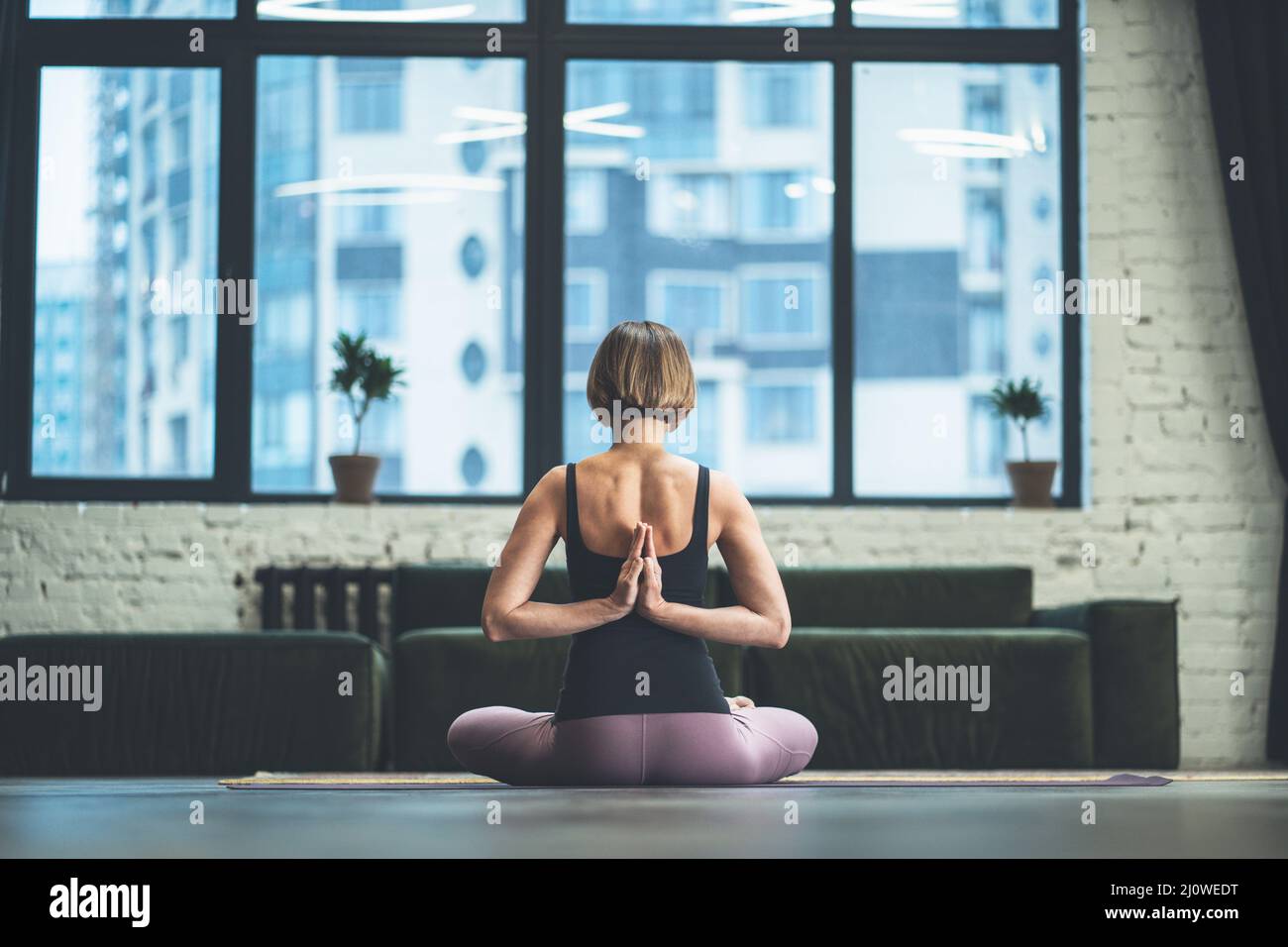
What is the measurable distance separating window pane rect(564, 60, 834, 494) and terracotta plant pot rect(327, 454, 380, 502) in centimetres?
78

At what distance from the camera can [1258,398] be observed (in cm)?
566

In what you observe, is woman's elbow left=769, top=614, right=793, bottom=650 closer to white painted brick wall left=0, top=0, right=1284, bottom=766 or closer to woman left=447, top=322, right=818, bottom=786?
woman left=447, top=322, right=818, bottom=786

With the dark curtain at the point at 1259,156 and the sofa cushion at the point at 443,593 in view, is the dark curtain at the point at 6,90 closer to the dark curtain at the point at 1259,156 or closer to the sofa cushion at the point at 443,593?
the sofa cushion at the point at 443,593

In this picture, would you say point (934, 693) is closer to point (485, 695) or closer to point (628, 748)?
point (485, 695)

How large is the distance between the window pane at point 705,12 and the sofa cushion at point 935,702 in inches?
107

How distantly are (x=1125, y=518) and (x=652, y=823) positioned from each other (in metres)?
4.38

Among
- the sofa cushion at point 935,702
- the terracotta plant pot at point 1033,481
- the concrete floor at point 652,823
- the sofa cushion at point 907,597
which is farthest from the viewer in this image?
the terracotta plant pot at point 1033,481

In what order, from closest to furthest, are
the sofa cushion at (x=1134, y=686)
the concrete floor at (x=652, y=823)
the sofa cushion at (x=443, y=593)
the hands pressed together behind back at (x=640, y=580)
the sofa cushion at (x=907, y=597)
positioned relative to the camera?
1. the concrete floor at (x=652, y=823)
2. the hands pressed together behind back at (x=640, y=580)
3. the sofa cushion at (x=1134, y=686)
4. the sofa cushion at (x=443, y=593)
5. the sofa cushion at (x=907, y=597)

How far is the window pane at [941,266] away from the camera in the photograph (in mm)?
5883

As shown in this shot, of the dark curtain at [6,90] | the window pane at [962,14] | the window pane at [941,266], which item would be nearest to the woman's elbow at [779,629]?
the window pane at [941,266]
